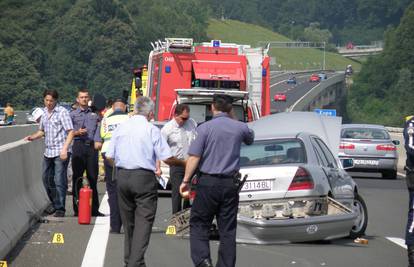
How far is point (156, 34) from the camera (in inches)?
6614

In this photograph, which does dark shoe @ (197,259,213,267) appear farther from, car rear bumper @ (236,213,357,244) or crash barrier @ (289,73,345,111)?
crash barrier @ (289,73,345,111)

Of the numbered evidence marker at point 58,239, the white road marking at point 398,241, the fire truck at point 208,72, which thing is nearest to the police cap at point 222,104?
the numbered evidence marker at point 58,239

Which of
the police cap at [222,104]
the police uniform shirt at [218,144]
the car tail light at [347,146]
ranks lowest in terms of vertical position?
the car tail light at [347,146]

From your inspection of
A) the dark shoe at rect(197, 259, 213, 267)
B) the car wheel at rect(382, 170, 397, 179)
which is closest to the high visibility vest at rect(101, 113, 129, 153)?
the dark shoe at rect(197, 259, 213, 267)

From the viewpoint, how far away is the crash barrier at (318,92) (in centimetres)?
12469

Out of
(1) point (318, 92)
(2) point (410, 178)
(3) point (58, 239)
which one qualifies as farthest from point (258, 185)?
(1) point (318, 92)

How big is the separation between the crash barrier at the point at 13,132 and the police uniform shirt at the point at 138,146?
11669mm

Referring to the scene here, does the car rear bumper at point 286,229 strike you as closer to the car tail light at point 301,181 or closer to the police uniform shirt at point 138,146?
the car tail light at point 301,181

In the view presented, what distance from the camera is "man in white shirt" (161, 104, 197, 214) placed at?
16.0 m

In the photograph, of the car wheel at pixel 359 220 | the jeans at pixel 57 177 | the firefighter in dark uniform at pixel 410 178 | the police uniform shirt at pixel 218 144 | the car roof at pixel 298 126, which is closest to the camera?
the police uniform shirt at pixel 218 144

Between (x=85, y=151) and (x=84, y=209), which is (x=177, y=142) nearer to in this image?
(x=84, y=209)

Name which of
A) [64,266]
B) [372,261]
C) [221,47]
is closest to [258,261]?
[372,261]

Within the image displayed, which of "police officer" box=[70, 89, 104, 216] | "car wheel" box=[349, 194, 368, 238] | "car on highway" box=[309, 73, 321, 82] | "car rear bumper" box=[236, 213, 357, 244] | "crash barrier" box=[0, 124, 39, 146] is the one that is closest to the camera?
"car rear bumper" box=[236, 213, 357, 244]

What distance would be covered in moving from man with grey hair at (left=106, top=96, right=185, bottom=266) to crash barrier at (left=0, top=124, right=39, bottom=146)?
11685mm
